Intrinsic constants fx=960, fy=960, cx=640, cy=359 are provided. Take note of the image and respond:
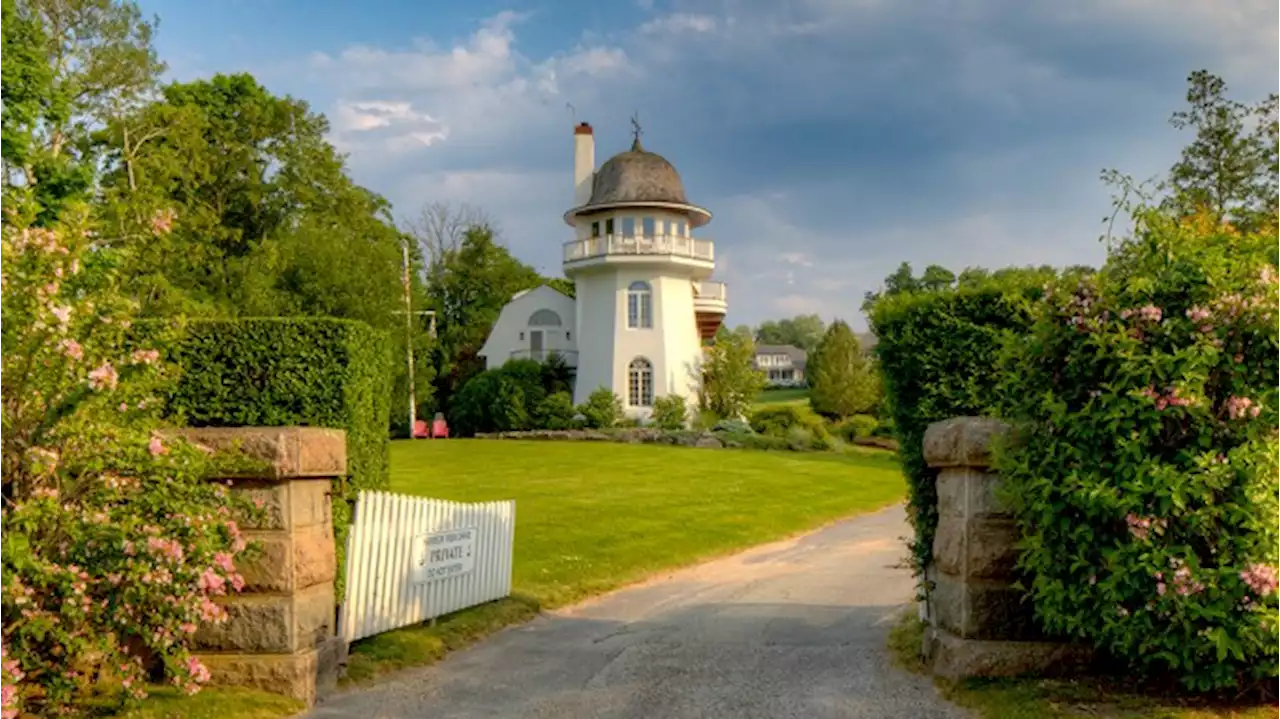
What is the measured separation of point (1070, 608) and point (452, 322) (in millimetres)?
57329

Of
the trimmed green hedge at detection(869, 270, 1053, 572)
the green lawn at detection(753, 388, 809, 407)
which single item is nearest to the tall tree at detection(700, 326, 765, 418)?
the trimmed green hedge at detection(869, 270, 1053, 572)

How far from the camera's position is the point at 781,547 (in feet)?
58.0

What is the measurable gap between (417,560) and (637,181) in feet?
113

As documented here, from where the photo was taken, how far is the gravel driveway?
7328 millimetres

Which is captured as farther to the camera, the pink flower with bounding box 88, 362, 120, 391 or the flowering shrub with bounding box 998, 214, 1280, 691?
the pink flower with bounding box 88, 362, 120, 391

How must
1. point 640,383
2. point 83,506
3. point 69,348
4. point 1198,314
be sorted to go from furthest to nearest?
point 640,383 → point 83,506 → point 69,348 → point 1198,314

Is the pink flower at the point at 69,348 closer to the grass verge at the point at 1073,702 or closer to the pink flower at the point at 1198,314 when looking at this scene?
the grass verge at the point at 1073,702

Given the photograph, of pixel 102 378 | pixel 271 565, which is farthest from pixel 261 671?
pixel 102 378

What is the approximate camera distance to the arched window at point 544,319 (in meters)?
47.7

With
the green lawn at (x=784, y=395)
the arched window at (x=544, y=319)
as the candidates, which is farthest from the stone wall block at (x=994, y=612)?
the green lawn at (x=784, y=395)

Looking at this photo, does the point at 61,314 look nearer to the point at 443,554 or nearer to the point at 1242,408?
the point at 443,554

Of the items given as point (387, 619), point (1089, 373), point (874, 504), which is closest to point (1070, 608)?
point (1089, 373)

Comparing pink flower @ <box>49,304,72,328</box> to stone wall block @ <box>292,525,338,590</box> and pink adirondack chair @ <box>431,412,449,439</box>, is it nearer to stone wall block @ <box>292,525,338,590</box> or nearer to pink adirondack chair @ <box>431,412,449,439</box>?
stone wall block @ <box>292,525,338,590</box>

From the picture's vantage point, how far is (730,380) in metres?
45.1
